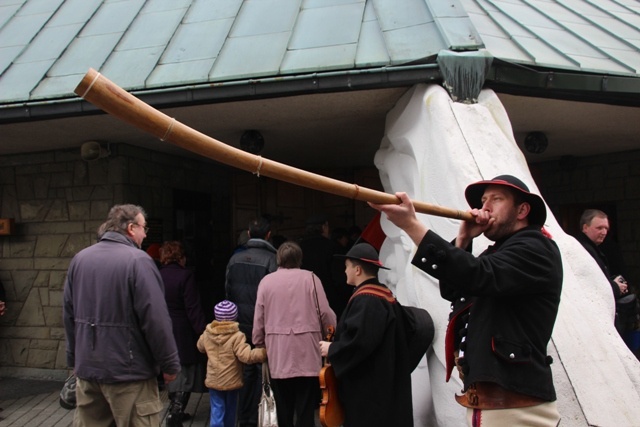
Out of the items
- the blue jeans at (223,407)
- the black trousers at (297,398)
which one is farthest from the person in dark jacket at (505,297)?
the blue jeans at (223,407)

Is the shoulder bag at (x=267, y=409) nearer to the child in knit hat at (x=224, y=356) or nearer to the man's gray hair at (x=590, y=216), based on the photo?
the child in knit hat at (x=224, y=356)

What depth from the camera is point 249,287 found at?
459cm

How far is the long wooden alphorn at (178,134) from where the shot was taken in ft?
5.18

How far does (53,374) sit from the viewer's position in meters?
6.25

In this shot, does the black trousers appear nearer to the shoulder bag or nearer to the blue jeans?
the shoulder bag

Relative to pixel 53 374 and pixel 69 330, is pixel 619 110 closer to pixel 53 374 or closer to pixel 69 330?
pixel 69 330

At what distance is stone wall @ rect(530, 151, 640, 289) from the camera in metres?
6.79

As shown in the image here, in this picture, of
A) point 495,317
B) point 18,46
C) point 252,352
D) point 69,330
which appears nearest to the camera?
point 495,317

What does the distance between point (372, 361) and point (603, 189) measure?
16.7ft

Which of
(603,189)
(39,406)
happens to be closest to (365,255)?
(39,406)

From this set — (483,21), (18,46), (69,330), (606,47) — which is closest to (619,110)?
(606,47)

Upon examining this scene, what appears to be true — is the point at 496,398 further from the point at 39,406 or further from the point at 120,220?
the point at 39,406

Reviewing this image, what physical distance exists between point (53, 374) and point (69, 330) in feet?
11.0

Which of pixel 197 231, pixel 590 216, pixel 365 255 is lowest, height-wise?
pixel 365 255
